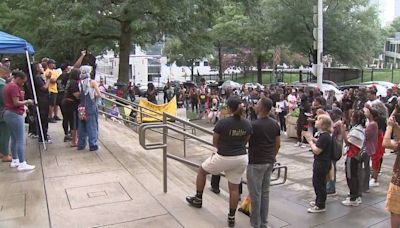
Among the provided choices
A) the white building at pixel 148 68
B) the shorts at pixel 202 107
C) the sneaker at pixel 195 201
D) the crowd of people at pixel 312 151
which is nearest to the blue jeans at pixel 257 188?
the crowd of people at pixel 312 151

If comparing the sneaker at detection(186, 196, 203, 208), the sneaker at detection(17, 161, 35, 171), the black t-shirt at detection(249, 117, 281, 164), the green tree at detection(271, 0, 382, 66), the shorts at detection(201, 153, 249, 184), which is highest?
the green tree at detection(271, 0, 382, 66)

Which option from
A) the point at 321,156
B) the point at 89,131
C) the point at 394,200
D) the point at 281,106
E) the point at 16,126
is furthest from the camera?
the point at 281,106

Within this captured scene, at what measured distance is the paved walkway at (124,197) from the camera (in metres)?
5.09

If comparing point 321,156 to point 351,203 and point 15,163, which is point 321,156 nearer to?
point 351,203

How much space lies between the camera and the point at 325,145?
6.21m

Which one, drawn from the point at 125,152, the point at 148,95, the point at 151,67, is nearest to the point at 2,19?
the point at 148,95

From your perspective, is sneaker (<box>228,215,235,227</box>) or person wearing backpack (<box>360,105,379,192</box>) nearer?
sneaker (<box>228,215,235,227</box>)

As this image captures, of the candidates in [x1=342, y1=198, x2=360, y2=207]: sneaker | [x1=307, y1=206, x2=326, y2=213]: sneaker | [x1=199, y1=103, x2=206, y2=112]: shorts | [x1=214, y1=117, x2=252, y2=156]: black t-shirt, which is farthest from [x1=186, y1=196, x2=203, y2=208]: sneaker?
[x1=199, y1=103, x2=206, y2=112]: shorts

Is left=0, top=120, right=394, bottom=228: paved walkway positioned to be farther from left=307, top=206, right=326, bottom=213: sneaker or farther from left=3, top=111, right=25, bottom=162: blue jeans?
left=3, top=111, right=25, bottom=162: blue jeans

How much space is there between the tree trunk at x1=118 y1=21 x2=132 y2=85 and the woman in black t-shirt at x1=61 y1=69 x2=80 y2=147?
12350 millimetres

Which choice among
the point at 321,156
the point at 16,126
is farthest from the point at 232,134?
the point at 16,126

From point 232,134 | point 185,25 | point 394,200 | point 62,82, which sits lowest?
point 394,200

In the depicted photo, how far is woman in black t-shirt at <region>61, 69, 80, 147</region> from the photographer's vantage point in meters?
8.03

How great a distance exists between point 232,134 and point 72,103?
443cm
